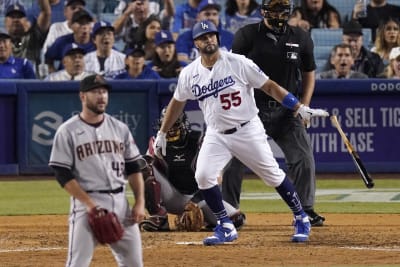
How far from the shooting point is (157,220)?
10.4 metres

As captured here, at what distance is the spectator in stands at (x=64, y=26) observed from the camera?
16.5m

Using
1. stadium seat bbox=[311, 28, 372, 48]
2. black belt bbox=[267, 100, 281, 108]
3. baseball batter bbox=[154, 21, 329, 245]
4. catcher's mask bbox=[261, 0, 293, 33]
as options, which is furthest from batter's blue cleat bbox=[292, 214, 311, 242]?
stadium seat bbox=[311, 28, 372, 48]

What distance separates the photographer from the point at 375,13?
56.5ft

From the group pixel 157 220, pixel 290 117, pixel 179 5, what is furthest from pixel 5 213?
pixel 179 5

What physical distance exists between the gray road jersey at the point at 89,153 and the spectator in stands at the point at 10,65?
9.36 metres

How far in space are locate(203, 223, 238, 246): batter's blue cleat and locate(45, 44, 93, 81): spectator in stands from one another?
19.9ft

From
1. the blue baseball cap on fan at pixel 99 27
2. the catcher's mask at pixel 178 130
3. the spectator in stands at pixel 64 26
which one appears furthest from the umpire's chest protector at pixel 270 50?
the spectator in stands at pixel 64 26

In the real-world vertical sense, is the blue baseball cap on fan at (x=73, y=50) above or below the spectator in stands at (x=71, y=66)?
above

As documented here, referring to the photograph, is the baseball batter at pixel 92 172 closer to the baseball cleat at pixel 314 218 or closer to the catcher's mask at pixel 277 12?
the catcher's mask at pixel 277 12

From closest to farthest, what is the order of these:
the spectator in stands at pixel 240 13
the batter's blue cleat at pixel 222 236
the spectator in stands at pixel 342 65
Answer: the batter's blue cleat at pixel 222 236, the spectator in stands at pixel 342 65, the spectator in stands at pixel 240 13

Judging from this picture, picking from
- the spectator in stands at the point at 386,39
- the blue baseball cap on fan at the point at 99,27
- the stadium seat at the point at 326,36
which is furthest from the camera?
the stadium seat at the point at 326,36

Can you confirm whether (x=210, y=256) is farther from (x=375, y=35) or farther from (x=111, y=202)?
(x=375, y=35)

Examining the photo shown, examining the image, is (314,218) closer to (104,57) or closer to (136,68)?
(136,68)

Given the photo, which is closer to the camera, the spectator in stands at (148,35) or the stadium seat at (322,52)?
the spectator in stands at (148,35)
